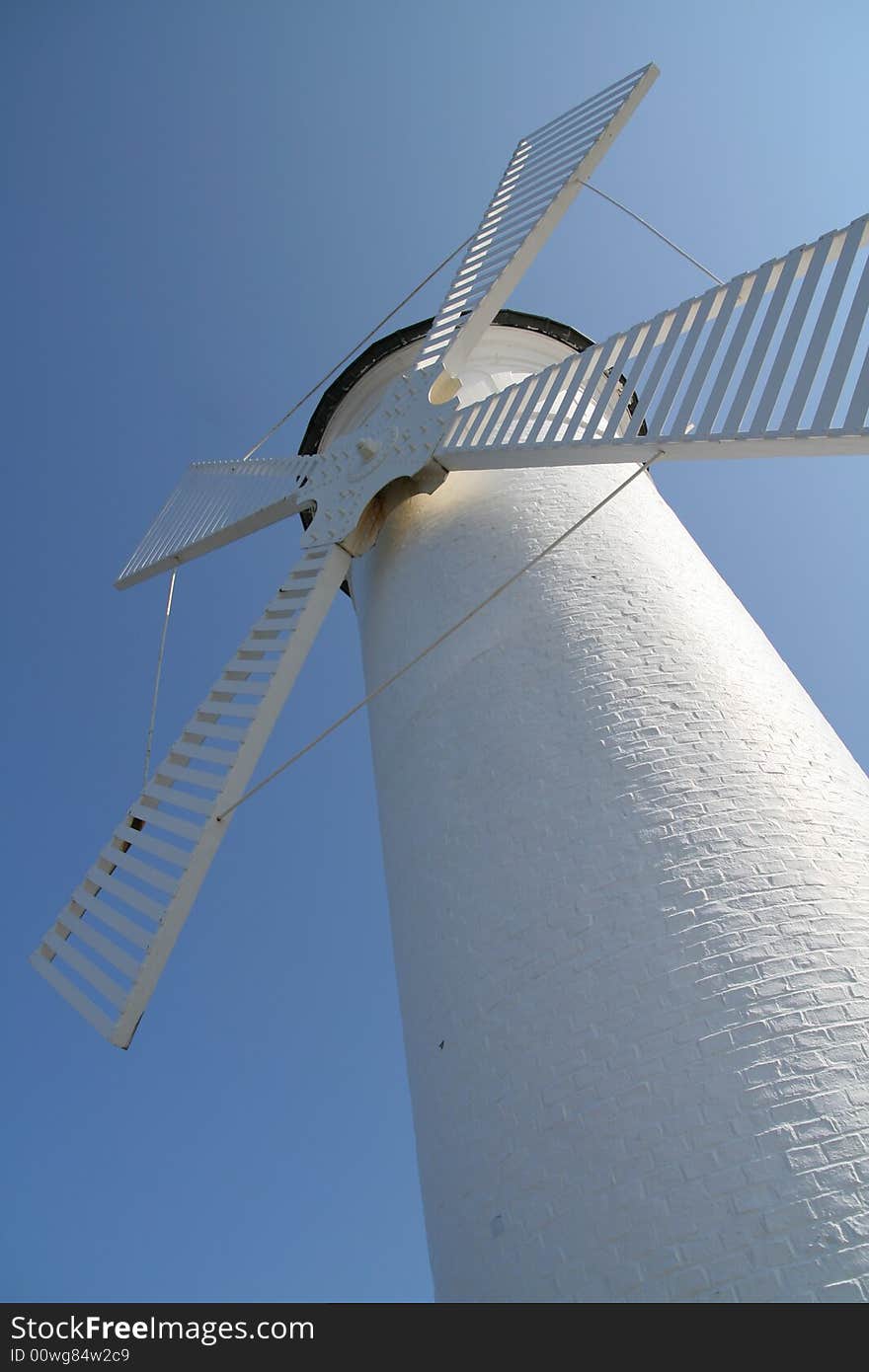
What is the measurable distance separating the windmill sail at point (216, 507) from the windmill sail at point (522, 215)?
1372 mm

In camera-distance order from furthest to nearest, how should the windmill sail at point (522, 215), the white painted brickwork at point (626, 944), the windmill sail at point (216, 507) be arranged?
the windmill sail at point (216, 507) → the windmill sail at point (522, 215) → the white painted brickwork at point (626, 944)

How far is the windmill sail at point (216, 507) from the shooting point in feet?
22.1

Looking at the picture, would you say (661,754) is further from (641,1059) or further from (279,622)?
(279,622)

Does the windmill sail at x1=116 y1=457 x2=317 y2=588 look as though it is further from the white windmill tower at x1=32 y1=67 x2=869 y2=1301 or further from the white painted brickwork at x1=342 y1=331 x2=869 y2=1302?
the white painted brickwork at x1=342 y1=331 x2=869 y2=1302

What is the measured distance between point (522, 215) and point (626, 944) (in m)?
→ 5.62

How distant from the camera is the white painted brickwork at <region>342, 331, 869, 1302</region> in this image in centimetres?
279

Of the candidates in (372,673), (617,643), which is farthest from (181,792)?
(617,643)

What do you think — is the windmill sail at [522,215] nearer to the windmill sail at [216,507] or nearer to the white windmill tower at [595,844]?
the white windmill tower at [595,844]

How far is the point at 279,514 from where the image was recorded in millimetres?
6691

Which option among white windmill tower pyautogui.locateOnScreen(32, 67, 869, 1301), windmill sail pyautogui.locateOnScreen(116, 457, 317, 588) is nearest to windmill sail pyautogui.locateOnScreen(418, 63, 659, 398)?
white windmill tower pyautogui.locateOnScreen(32, 67, 869, 1301)

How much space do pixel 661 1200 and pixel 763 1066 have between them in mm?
519

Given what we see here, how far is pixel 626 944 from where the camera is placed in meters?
3.40

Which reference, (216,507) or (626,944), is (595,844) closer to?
(626,944)

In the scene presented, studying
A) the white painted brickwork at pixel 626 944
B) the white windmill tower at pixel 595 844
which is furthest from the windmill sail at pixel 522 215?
the white painted brickwork at pixel 626 944
